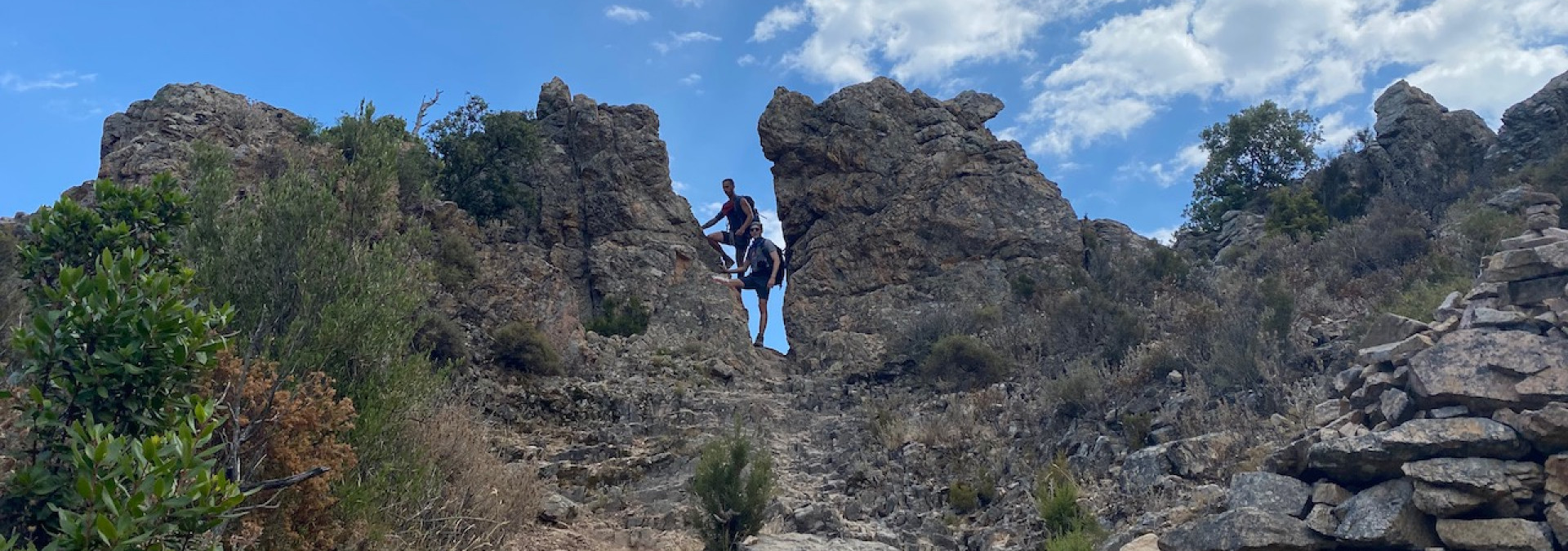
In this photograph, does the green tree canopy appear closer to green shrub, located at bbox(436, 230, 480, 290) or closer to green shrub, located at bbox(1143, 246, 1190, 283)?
green shrub, located at bbox(1143, 246, 1190, 283)

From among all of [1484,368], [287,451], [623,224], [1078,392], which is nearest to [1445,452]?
[1484,368]

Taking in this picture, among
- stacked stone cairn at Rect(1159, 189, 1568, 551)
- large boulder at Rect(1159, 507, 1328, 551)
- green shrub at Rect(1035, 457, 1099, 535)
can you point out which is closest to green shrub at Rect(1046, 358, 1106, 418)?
green shrub at Rect(1035, 457, 1099, 535)

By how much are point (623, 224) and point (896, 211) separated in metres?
5.89

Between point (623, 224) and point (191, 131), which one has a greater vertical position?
point (191, 131)

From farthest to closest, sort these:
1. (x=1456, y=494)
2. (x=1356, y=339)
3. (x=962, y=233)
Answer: (x=962, y=233) < (x=1356, y=339) < (x=1456, y=494)

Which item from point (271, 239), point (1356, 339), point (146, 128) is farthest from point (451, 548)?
point (146, 128)

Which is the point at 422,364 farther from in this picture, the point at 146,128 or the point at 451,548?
the point at 146,128

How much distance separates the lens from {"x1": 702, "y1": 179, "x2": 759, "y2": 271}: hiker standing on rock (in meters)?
22.2

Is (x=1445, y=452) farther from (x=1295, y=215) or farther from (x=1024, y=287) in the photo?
(x=1295, y=215)

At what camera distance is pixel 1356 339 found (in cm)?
1301

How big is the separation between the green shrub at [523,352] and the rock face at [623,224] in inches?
137

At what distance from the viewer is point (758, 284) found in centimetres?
2170

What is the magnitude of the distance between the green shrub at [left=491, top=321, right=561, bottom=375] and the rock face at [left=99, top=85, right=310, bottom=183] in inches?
205

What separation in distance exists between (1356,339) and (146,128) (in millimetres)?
19038
